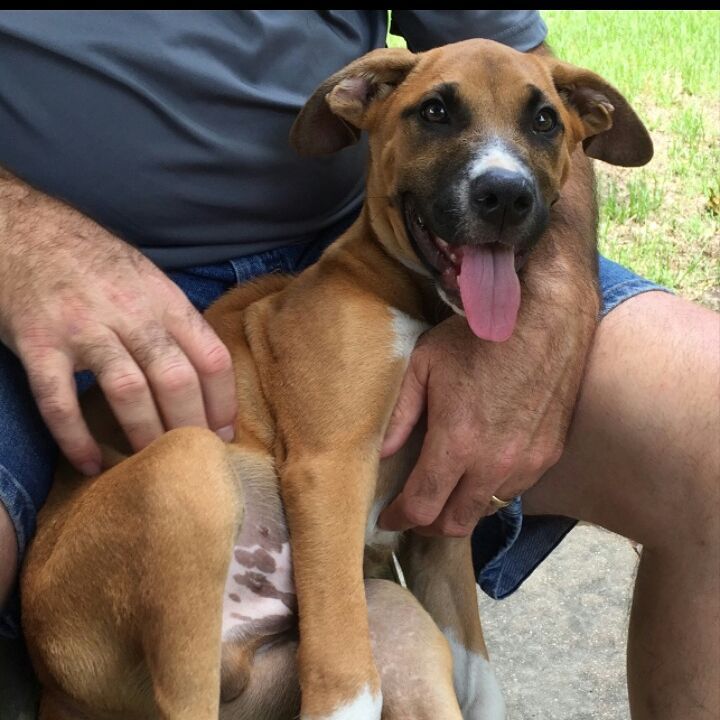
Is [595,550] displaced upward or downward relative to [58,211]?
downward

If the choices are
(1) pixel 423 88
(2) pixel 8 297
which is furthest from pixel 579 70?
(2) pixel 8 297

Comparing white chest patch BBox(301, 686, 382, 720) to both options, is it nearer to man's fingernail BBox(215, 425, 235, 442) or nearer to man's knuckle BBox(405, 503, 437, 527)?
man's knuckle BBox(405, 503, 437, 527)

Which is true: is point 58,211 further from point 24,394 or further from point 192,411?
point 192,411

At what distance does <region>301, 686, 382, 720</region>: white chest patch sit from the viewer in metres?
1.87

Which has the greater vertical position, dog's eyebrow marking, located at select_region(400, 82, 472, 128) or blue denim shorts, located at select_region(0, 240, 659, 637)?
dog's eyebrow marking, located at select_region(400, 82, 472, 128)

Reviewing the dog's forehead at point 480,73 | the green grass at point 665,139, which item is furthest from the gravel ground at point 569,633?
the green grass at point 665,139

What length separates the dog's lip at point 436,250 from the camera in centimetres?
216

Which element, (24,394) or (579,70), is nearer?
(24,394)

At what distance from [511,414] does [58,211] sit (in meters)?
1.02

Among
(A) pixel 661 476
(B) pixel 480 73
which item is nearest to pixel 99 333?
(B) pixel 480 73

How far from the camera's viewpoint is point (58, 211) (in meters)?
2.11

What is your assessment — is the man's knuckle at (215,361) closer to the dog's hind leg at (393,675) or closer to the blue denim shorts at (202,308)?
the blue denim shorts at (202,308)

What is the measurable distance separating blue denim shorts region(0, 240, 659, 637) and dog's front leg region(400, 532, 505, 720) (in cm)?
6

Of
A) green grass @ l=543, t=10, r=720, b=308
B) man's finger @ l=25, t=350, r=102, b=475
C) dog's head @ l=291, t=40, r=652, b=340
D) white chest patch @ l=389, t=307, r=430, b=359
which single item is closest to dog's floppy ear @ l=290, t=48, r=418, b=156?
dog's head @ l=291, t=40, r=652, b=340
